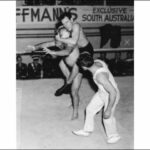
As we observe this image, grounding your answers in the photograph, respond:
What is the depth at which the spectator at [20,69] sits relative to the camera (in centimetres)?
535

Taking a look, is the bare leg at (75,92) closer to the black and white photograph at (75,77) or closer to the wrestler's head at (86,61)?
the black and white photograph at (75,77)

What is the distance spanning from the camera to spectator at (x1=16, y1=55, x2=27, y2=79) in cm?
535

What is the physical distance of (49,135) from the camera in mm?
3180

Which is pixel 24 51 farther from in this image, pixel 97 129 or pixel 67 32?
pixel 97 129

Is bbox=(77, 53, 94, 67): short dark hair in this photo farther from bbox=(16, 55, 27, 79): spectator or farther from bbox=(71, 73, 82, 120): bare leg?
bbox=(16, 55, 27, 79): spectator

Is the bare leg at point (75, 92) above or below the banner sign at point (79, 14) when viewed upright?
below

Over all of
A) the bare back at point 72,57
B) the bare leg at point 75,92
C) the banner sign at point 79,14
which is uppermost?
the banner sign at point 79,14

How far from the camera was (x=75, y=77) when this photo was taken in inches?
140

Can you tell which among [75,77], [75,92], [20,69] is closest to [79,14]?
[20,69]

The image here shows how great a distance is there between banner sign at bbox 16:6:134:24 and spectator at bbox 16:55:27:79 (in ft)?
2.68

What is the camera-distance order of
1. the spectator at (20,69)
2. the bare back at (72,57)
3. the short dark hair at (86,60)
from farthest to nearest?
the spectator at (20,69), the bare back at (72,57), the short dark hair at (86,60)

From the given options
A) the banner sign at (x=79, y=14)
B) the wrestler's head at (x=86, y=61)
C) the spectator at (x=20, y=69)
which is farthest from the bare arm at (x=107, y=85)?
the banner sign at (x=79, y=14)

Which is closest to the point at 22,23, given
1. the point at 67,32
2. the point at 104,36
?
the point at 104,36

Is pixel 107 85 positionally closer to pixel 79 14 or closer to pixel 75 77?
pixel 75 77
